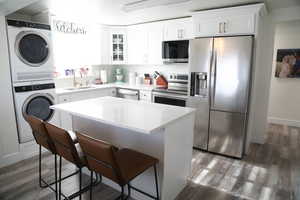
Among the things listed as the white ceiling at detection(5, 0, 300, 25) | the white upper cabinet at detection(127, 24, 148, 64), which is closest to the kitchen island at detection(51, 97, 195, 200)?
the white ceiling at detection(5, 0, 300, 25)

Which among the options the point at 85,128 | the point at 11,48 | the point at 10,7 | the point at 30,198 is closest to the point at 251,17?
the point at 85,128

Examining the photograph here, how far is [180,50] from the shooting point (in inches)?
151

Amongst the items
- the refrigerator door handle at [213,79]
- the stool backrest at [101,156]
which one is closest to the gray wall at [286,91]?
the refrigerator door handle at [213,79]

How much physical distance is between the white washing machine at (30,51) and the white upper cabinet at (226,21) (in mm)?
2448

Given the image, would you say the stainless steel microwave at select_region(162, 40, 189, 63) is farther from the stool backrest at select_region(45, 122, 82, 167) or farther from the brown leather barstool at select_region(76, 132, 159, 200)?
the stool backrest at select_region(45, 122, 82, 167)

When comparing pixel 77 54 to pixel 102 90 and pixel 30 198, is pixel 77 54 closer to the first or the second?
pixel 102 90

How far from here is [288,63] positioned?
4680 mm

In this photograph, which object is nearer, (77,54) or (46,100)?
(46,100)

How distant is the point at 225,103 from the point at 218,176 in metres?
1.09

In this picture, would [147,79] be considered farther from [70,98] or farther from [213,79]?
[213,79]

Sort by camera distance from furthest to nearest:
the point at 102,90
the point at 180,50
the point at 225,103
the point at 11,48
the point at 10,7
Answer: the point at 102,90, the point at 180,50, the point at 225,103, the point at 11,48, the point at 10,7

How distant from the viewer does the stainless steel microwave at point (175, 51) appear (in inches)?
149

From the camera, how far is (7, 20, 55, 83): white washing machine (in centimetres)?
286

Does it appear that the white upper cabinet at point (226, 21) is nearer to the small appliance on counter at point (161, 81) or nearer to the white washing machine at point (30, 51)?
the small appliance on counter at point (161, 81)
